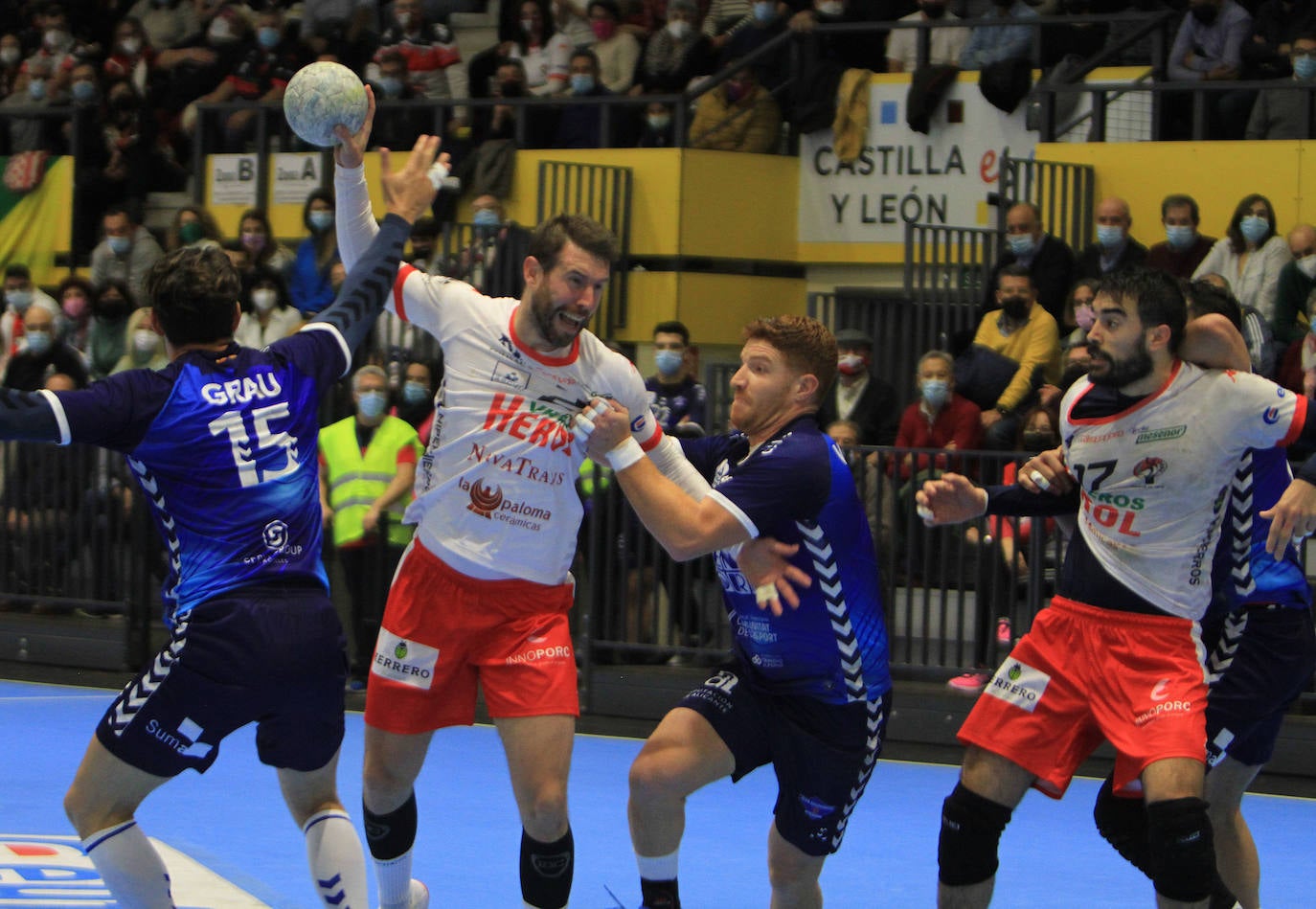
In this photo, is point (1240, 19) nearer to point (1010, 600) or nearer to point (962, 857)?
point (1010, 600)

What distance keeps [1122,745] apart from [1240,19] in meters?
8.93

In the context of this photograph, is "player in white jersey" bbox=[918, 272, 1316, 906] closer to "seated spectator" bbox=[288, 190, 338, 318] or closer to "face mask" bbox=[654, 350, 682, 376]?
"face mask" bbox=[654, 350, 682, 376]

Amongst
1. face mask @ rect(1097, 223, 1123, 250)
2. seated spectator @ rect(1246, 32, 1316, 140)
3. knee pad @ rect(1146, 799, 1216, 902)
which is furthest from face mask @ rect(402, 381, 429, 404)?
knee pad @ rect(1146, 799, 1216, 902)

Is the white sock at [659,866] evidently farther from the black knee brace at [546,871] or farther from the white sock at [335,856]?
the white sock at [335,856]

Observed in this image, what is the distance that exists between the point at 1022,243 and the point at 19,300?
7654mm

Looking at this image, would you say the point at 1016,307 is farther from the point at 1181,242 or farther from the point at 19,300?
the point at 19,300

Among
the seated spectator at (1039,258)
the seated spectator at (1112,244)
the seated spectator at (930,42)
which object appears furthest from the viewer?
the seated spectator at (930,42)

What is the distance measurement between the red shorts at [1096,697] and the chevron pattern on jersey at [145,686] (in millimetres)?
2148

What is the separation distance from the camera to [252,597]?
4.74m

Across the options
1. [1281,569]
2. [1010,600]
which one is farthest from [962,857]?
[1010,600]

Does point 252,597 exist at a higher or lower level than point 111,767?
higher

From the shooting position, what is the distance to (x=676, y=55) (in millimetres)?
15008

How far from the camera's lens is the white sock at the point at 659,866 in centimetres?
525

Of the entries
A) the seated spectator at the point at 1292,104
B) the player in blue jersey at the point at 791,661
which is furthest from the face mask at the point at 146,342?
the player in blue jersey at the point at 791,661
